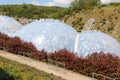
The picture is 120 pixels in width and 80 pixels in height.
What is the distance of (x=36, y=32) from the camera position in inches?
1668

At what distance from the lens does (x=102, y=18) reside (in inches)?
4744

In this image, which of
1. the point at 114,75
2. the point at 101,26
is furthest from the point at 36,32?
the point at 101,26

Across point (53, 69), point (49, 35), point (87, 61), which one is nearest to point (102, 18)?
point (49, 35)

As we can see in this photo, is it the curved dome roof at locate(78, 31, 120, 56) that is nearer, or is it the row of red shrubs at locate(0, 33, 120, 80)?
the row of red shrubs at locate(0, 33, 120, 80)

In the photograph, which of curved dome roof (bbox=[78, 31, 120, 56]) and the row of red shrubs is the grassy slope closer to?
curved dome roof (bbox=[78, 31, 120, 56])

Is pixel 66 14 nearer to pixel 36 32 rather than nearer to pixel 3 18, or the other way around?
pixel 3 18

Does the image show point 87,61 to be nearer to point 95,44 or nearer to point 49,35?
point 95,44

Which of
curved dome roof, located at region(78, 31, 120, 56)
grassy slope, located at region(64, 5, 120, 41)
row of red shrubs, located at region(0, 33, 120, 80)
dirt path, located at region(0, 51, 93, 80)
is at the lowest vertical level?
grassy slope, located at region(64, 5, 120, 41)

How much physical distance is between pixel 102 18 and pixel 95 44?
82.7m

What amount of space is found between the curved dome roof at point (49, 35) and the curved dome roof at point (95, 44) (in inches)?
52.7

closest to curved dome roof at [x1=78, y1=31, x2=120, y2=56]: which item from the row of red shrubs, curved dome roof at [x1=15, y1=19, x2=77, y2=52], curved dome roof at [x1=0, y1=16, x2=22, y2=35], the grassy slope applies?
curved dome roof at [x1=15, y1=19, x2=77, y2=52]

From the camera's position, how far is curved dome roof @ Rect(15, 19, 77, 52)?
40062 mm

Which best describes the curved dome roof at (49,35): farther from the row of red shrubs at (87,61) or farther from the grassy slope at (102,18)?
the grassy slope at (102,18)

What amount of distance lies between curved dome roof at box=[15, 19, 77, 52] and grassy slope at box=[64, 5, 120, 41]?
68.9m
